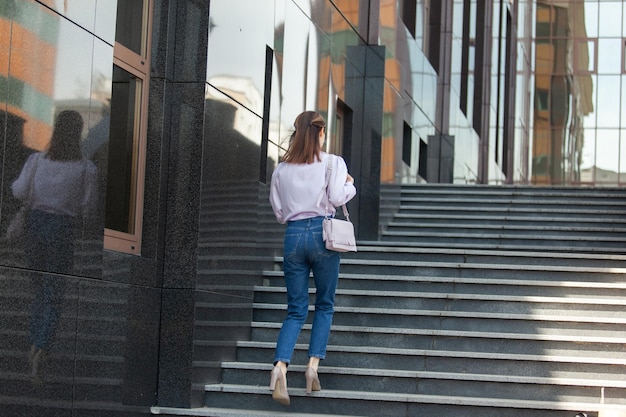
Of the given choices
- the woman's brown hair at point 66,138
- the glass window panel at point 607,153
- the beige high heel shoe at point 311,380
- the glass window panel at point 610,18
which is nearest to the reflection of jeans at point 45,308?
the woman's brown hair at point 66,138

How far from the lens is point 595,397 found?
9102mm

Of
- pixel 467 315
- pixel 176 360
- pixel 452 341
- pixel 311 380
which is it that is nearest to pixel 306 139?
pixel 311 380

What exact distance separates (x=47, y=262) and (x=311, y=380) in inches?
100.0

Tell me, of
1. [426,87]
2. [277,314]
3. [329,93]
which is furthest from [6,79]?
[426,87]

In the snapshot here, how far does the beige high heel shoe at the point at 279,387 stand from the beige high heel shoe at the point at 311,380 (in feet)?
1.01

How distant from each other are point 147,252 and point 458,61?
65.5ft

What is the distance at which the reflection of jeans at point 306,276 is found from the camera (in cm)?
868

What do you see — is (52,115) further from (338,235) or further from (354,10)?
(354,10)

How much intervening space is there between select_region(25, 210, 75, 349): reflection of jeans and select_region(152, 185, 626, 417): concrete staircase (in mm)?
1984

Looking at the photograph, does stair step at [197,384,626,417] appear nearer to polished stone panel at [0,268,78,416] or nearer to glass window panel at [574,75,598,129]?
polished stone panel at [0,268,78,416]

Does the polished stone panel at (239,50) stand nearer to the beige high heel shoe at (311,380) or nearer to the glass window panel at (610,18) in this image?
the beige high heel shoe at (311,380)

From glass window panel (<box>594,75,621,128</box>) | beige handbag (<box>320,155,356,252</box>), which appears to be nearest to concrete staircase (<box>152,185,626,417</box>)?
beige handbag (<box>320,155,356,252</box>)

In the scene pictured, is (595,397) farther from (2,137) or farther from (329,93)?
(329,93)

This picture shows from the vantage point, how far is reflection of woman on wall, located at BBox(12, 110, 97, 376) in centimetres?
684
